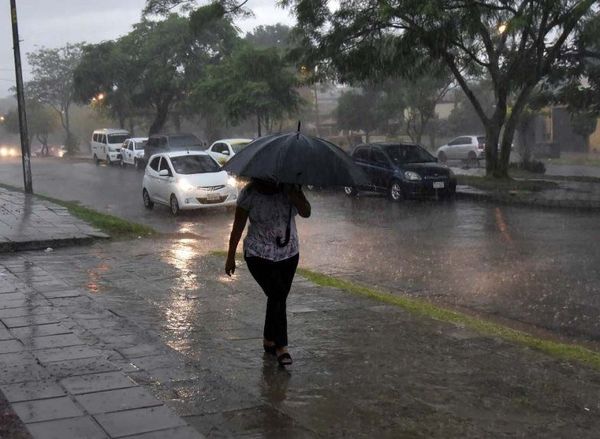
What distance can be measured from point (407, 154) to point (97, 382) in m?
16.8

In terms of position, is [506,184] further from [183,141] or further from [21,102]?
[183,141]

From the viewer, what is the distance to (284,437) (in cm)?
431

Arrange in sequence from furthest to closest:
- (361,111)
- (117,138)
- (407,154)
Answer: (361,111), (117,138), (407,154)

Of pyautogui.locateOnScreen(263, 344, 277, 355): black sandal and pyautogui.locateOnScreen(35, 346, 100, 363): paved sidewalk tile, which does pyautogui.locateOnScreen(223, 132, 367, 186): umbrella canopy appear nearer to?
pyautogui.locateOnScreen(263, 344, 277, 355): black sandal

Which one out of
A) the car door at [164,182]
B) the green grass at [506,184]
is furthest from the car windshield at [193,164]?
the green grass at [506,184]

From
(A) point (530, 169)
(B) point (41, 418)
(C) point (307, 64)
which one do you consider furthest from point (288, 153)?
(A) point (530, 169)

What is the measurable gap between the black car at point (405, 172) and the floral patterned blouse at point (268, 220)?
13.3 meters

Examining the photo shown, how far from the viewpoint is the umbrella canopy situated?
5199 millimetres

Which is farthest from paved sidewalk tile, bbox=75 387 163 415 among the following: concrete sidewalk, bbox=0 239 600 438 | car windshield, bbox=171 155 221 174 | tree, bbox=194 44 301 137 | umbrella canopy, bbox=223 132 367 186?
tree, bbox=194 44 301 137

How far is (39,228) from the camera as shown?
13.2 metres

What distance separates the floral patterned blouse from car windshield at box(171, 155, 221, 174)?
12.9m

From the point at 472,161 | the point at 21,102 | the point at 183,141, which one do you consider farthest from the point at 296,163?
the point at 472,161

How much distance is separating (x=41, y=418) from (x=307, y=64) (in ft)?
68.3

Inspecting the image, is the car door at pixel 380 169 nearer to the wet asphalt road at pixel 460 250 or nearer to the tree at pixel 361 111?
the wet asphalt road at pixel 460 250
